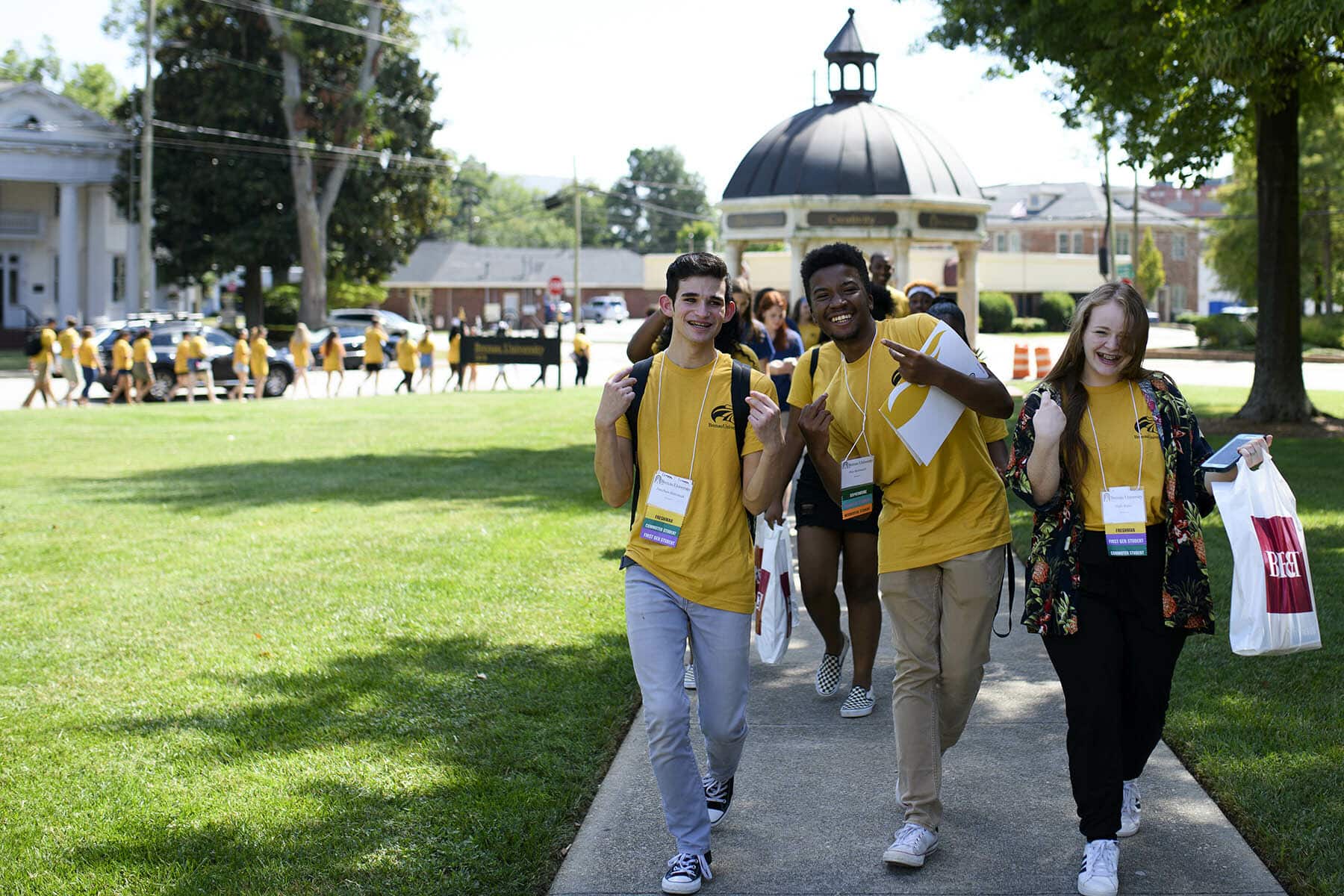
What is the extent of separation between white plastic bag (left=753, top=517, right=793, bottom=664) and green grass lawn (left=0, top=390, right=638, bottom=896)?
2.39 feet

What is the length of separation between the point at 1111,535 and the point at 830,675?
2572 millimetres

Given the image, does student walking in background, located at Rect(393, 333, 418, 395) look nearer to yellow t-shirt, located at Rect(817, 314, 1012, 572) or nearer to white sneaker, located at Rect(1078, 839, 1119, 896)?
yellow t-shirt, located at Rect(817, 314, 1012, 572)

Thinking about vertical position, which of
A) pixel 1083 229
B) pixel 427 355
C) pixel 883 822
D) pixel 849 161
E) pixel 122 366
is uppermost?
pixel 1083 229

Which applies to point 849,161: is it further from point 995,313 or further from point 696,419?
point 995,313

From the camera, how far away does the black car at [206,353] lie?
2858 cm

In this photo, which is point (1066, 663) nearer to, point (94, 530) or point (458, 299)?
point (94, 530)

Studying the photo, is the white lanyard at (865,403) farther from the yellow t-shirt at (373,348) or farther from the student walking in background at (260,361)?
the yellow t-shirt at (373,348)

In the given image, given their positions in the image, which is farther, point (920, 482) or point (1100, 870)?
point (920, 482)

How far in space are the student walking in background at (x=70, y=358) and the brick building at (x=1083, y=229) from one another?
78.2m

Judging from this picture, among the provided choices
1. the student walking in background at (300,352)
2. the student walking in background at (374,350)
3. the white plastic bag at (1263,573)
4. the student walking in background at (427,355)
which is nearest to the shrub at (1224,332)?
the student walking in background at (427,355)

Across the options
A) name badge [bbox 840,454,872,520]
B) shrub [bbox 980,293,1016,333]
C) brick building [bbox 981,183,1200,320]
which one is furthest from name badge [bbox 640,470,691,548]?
brick building [bbox 981,183,1200,320]

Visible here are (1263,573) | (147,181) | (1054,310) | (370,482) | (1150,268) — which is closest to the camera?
(1263,573)

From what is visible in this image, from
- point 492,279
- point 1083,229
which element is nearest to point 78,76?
point 492,279

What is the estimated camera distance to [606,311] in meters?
93.3
